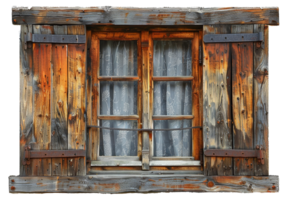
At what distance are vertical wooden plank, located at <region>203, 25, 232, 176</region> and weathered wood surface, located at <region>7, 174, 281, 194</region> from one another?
5.5 inches

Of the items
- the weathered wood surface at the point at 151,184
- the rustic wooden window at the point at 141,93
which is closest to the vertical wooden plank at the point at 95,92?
the rustic wooden window at the point at 141,93

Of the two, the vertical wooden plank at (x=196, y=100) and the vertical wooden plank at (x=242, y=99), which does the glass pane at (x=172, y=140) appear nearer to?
the vertical wooden plank at (x=196, y=100)

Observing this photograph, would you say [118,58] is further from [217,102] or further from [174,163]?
[174,163]

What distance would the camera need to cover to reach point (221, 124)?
4074 millimetres

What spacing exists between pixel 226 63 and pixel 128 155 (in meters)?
1.54

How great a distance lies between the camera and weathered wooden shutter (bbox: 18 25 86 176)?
13.2 ft

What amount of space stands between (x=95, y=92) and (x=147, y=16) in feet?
3.45

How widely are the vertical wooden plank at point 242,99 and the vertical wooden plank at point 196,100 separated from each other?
40 centimetres

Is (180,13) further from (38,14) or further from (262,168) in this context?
(262,168)

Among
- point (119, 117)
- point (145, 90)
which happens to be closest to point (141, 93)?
point (145, 90)

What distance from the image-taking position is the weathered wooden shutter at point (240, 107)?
4.06 m

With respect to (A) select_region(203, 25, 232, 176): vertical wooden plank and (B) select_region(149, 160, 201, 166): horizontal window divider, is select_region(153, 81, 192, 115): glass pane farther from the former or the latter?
(B) select_region(149, 160, 201, 166): horizontal window divider

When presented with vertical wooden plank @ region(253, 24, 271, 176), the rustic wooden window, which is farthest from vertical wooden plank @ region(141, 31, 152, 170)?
vertical wooden plank @ region(253, 24, 271, 176)

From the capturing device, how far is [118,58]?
4277 millimetres
